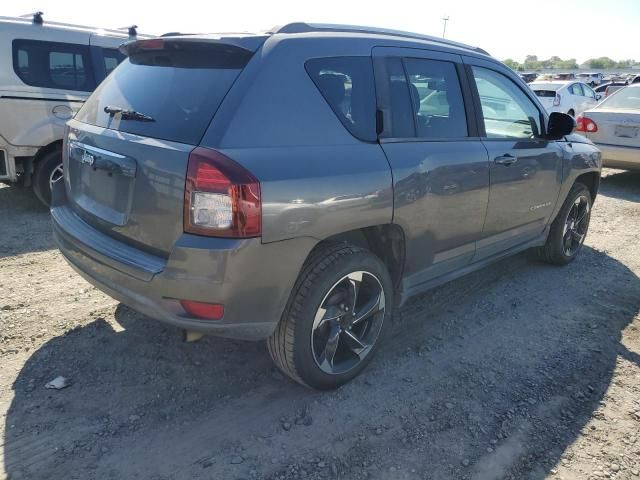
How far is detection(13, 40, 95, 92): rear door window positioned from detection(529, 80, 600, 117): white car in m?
13.3

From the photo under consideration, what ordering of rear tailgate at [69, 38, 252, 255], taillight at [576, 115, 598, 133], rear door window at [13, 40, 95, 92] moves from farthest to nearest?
taillight at [576, 115, 598, 133], rear door window at [13, 40, 95, 92], rear tailgate at [69, 38, 252, 255]

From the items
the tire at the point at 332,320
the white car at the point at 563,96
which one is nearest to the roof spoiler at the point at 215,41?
the tire at the point at 332,320

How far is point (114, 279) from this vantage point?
101 inches

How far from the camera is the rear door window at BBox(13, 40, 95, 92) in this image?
5.65 m

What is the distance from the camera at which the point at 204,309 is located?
7.77 ft

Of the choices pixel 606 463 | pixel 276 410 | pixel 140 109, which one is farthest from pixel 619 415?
pixel 140 109

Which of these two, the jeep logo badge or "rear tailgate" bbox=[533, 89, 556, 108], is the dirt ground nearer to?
the jeep logo badge

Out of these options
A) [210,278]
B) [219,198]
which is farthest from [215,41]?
[210,278]

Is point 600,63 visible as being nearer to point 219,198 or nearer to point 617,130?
point 617,130

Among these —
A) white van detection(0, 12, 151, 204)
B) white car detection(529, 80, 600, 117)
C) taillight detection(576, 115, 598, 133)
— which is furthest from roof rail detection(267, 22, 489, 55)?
white car detection(529, 80, 600, 117)

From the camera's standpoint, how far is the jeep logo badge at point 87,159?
270cm

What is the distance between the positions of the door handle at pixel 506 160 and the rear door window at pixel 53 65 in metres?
4.81

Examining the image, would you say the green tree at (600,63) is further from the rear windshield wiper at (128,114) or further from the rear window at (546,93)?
the rear windshield wiper at (128,114)

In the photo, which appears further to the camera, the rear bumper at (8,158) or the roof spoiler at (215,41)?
the rear bumper at (8,158)
